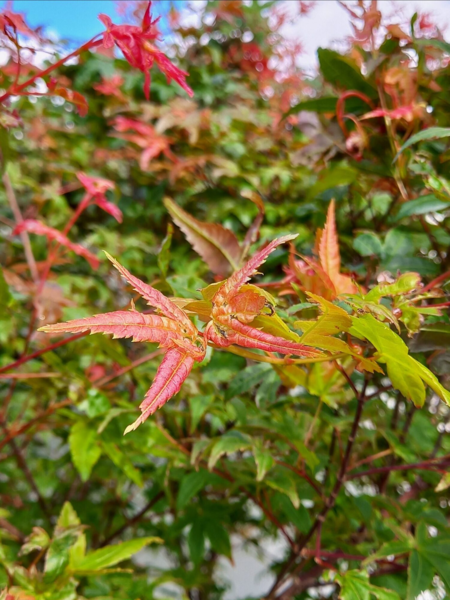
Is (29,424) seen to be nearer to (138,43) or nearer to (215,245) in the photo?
(215,245)

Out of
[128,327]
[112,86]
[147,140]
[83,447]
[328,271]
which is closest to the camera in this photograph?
[128,327]

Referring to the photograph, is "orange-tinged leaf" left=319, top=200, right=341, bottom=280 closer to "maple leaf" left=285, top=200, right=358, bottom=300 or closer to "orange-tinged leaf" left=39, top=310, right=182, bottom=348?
"maple leaf" left=285, top=200, right=358, bottom=300

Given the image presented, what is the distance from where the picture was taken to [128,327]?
0.26 metres

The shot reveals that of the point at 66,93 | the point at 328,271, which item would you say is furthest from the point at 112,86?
the point at 328,271

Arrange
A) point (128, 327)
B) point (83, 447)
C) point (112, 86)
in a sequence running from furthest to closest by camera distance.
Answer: point (112, 86), point (83, 447), point (128, 327)

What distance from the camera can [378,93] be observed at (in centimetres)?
60

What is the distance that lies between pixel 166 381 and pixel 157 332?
0.03 metres

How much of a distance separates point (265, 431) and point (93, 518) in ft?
2.10

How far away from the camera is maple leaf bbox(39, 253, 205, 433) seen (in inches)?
9.7

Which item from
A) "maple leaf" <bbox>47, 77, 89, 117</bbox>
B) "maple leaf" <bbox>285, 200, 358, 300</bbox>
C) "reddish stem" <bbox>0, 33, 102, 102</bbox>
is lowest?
"maple leaf" <bbox>285, 200, 358, 300</bbox>

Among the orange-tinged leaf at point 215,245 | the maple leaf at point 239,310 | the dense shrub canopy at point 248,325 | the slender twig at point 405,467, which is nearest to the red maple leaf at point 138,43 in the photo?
the dense shrub canopy at point 248,325

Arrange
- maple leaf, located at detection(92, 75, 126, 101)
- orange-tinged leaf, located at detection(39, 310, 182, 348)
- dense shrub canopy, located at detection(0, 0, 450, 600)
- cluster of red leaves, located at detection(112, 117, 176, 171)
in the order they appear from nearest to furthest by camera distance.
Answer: orange-tinged leaf, located at detection(39, 310, 182, 348) → dense shrub canopy, located at detection(0, 0, 450, 600) → cluster of red leaves, located at detection(112, 117, 176, 171) → maple leaf, located at detection(92, 75, 126, 101)

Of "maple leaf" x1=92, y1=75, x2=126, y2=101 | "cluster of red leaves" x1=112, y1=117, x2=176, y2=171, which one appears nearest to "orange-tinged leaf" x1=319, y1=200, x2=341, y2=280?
"cluster of red leaves" x1=112, y1=117, x2=176, y2=171

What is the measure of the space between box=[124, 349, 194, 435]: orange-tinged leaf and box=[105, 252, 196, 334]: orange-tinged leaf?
0.02 m
